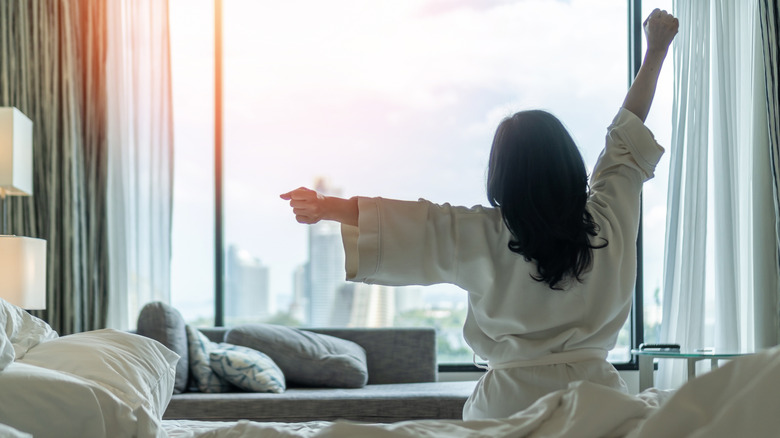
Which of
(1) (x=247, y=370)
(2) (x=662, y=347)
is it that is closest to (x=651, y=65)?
(2) (x=662, y=347)

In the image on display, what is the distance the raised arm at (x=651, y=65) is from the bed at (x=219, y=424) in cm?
70

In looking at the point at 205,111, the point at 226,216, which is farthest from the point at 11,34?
the point at 226,216

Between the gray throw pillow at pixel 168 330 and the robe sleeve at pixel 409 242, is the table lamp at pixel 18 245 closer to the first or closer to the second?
the gray throw pillow at pixel 168 330

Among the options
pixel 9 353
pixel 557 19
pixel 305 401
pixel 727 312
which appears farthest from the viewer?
pixel 557 19

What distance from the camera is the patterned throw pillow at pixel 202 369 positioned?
13.0 feet

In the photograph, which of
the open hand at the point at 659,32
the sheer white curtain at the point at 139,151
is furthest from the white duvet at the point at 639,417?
the sheer white curtain at the point at 139,151

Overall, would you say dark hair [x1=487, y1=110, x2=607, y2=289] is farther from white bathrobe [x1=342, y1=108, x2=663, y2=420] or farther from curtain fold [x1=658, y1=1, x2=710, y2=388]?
curtain fold [x1=658, y1=1, x2=710, y2=388]

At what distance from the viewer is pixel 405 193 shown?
16.5 feet

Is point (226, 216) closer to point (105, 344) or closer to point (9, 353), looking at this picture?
point (105, 344)

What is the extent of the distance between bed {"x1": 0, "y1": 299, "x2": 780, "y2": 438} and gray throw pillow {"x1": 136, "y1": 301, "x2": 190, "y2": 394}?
208 centimetres

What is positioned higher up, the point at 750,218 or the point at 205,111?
the point at 205,111

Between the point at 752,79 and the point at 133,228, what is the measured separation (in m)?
3.62

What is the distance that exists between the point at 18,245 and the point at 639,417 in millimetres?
2918

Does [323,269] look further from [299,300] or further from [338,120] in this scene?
[338,120]
